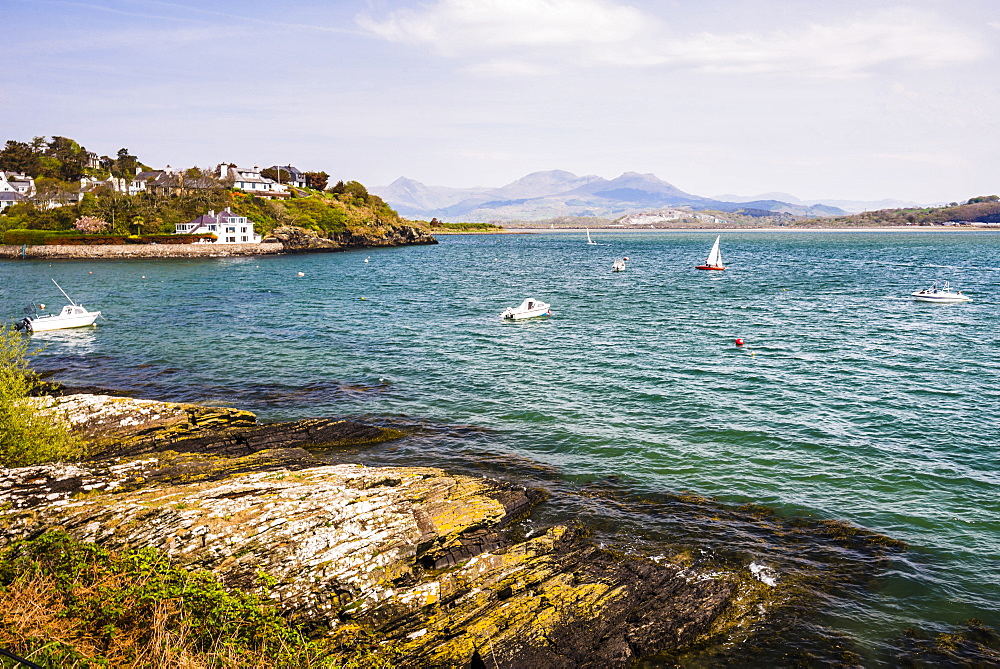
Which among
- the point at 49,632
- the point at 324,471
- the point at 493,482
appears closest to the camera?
the point at 49,632

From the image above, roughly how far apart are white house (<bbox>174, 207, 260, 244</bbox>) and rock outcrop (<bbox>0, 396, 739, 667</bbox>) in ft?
431

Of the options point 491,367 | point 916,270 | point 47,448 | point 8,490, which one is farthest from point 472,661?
point 916,270

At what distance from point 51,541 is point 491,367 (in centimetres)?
2733

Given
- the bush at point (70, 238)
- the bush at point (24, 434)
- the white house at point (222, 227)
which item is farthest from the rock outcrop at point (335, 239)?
the bush at point (24, 434)

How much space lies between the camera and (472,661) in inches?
463

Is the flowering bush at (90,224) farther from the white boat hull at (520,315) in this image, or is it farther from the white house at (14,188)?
the white boat hull at (520,315)

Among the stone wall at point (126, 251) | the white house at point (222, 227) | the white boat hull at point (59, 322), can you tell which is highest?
the white house at point (222, 227)

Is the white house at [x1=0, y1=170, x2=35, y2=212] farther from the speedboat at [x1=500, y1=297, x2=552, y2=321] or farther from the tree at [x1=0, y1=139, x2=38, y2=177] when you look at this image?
the speedboat at [x1=500, y1=297, x2=552, y2=321]

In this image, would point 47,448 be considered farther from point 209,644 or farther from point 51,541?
point 209,644

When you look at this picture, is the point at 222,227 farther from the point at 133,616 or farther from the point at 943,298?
the point at 133,616

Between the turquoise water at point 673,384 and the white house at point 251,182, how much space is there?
111 m

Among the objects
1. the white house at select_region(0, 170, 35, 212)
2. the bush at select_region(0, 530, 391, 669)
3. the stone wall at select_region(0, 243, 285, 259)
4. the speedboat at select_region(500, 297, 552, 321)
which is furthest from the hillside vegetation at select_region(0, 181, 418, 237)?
the bush at select_region(0, 530, 391, 669)

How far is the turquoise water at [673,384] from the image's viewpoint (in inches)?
785

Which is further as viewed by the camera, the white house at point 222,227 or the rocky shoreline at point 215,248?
the white house at point 222,227
